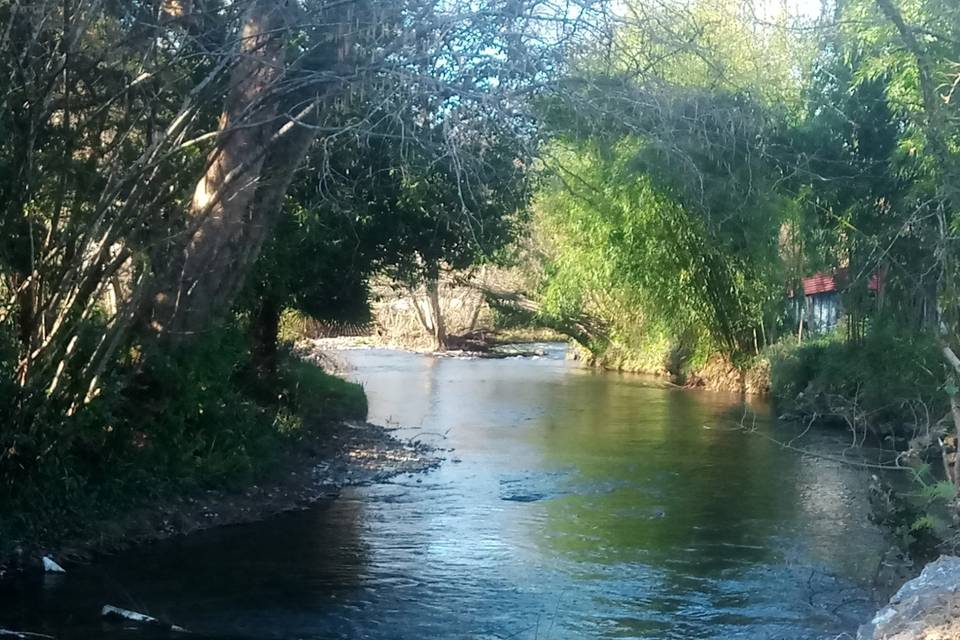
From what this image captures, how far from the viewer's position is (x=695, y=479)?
15703mm

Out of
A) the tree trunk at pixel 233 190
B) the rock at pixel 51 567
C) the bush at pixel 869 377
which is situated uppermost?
the tree trunk at pixel 233 190

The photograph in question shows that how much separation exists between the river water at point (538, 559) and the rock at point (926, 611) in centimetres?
197

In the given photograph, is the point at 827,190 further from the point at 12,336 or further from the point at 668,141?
the point at 12,336

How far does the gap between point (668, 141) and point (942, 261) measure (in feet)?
10.6

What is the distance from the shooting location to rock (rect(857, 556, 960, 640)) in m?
6.07

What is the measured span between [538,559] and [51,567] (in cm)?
450

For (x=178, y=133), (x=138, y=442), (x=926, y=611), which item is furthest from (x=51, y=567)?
(x=926, y=611)

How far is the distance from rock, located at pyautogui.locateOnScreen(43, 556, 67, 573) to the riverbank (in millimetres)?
62

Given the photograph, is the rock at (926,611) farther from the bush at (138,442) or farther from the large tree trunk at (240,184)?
the bush at (138,442)

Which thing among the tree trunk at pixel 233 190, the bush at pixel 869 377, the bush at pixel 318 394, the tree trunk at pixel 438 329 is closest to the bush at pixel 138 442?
the tree trunk at pixel 233 190

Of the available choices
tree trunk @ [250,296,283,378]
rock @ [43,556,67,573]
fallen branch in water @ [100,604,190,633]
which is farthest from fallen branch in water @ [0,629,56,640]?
tree trunk @ [250,296,283,378]

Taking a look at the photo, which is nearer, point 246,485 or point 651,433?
point 246,485

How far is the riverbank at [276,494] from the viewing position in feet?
35.4

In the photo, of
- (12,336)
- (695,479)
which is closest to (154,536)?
(12,336)
